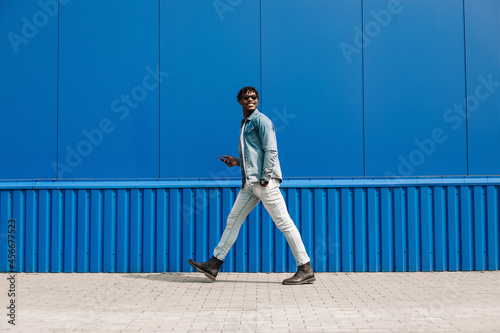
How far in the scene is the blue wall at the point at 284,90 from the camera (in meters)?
5.91

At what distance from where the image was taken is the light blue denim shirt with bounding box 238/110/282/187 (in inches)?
195

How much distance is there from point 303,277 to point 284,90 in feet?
7.32

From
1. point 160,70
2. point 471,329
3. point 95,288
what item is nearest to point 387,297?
point 471,329

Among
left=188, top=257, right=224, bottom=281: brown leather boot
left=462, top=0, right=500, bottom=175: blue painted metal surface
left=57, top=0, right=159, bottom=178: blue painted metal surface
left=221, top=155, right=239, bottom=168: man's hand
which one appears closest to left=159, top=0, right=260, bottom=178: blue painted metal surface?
left=57, top=0, right=159, bottom=178: blue painted metal surface

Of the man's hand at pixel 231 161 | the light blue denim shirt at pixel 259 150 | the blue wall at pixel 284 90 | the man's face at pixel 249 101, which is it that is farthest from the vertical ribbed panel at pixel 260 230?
the man's face at pixel 249 101

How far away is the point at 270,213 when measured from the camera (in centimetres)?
511

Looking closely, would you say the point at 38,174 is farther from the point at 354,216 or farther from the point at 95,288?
the point at 354,216

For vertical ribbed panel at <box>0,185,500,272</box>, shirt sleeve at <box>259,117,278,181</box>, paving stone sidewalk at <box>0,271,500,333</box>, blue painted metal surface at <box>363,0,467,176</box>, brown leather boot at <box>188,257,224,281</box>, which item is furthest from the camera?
blue painted metal surface at <box>363,0,467,176</box>

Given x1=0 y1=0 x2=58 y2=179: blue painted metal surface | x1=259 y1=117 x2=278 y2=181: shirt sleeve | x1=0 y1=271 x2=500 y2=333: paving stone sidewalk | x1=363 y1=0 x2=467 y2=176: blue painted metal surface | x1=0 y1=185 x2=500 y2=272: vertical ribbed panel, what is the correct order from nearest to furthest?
x1=0 y1=271 x2=500 y2=333: paving stone sidewalk, x1=259 y1=117 x2=278 y2=181: shirt sleeve, x1=0 y1=185 x2=500 y2=272: vertical ribbed panel, x1=363 y1=0 x2=467 y2=176: blue painted metal surface, x1=0 y1=0 x2=58 y2=179: blue painted metal surface

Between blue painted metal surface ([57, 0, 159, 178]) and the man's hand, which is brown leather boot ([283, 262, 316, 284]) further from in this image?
blue painted metal surface ([57, 0, 159, 178])

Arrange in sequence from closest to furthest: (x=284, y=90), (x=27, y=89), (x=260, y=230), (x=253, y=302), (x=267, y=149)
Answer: (x=253, y=302) < (x=267, y=149) < (x=260, y=230) < (x=284, y=90) < (x=27, y=89)

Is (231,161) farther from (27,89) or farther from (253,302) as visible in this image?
(27,89)

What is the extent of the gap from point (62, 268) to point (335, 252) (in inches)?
123

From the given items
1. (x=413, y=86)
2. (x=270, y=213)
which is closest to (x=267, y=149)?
(x=270, y=213)
